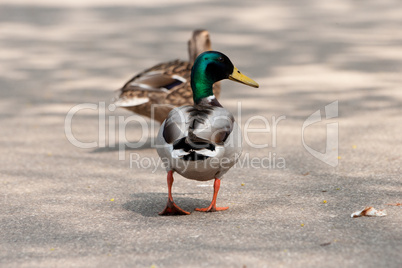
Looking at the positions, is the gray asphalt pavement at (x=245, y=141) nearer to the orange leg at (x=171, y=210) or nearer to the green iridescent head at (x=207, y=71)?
the orange leg at (x=171, y=210)

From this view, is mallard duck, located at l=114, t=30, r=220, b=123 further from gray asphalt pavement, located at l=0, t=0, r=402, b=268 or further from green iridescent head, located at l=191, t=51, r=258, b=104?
green iridescent head, located at l=191, t=51, r=258, b=104

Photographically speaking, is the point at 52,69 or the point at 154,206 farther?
the point at 52,69

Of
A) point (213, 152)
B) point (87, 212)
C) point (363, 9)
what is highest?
point (363, 9)

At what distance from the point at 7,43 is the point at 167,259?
9.03 metres

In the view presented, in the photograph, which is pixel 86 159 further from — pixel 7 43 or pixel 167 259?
pixel 7 43

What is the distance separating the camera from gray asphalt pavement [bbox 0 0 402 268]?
4012 millimetres

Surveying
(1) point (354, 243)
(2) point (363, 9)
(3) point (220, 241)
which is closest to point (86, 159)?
(3) point (220, 241)

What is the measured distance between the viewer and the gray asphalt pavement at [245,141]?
4012 millimetres

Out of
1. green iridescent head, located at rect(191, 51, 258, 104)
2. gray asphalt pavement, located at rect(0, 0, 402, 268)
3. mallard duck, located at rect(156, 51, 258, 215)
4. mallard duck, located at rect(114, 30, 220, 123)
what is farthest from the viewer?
mallard duck, located at rect(114, 30, 220, 123)

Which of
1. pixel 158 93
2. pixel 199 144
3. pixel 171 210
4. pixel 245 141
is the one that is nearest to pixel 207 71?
pixel 199 144

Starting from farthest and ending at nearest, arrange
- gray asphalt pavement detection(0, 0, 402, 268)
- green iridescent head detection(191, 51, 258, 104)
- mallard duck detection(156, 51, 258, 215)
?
1. green iridescent head detection(191, 51, 258, 104)
2. mallard duck detection(156, 51, 258, 215)
3. gray asphalt pavement detection(0, 0, 402, 268)

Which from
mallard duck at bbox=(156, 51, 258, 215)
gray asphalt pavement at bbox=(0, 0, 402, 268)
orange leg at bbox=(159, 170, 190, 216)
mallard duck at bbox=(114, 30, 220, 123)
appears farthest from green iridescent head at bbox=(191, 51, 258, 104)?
mallard duck at bbox=(114, 30, 220, 123)

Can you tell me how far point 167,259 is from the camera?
12.3 feet

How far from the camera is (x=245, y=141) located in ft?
23.1
